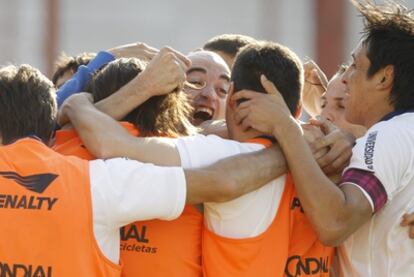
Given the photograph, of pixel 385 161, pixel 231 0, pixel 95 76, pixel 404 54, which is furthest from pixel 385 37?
pixel 231 0

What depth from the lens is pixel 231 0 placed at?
25016 mm

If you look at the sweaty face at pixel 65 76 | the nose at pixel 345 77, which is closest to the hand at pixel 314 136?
the nose at pixel 345 77

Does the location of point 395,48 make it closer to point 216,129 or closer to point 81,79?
point 216,129

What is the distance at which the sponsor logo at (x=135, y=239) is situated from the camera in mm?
4934

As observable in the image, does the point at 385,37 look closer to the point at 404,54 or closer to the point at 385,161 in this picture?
the point at 404,54

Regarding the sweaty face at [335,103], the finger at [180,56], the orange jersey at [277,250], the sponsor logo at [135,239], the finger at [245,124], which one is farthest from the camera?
the sweaty face at [335,103]

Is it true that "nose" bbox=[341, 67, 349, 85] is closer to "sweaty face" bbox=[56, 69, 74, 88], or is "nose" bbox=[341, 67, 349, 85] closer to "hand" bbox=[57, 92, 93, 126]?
"hand" bbox=[57, 92, 93, 126]

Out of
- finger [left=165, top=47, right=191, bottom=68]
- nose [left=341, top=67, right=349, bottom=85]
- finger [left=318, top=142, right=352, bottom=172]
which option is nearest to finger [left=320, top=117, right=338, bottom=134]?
finger [left=318, top=142, right=352, bottom=172]

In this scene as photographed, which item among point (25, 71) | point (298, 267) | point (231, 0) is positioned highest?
point (25, 71)

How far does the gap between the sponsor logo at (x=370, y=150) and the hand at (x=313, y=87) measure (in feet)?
5.59

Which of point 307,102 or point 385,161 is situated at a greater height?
point 385,161

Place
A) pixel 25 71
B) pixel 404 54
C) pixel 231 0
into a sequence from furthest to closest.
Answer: pixel 231 0
pixel 404 54
pixel 25 71

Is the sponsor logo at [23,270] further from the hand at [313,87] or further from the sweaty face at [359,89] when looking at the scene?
the hand at [313,87]

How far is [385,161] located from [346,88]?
672 mm
